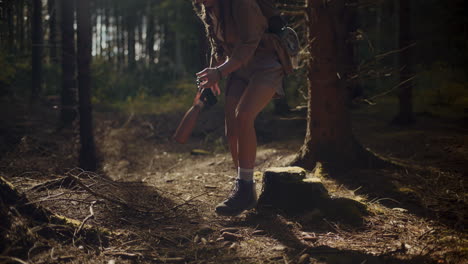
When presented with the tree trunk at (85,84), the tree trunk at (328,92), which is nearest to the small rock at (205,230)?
the tree trunk at (328,92)

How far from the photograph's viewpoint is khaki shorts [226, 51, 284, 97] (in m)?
3.79

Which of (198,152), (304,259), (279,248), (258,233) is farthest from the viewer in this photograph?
(198,152)

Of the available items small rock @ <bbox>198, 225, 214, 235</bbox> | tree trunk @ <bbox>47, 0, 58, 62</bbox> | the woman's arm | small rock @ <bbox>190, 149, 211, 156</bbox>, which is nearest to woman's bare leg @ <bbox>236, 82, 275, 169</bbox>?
the woman's arm

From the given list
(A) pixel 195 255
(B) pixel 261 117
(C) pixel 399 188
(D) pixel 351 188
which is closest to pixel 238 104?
(A) pixel 195 255

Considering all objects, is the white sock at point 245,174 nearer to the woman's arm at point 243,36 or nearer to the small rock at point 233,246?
the small rock at point 233,246

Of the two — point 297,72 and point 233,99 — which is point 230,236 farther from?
point 297,72

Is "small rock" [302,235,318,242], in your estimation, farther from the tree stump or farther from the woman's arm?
the woman's arm

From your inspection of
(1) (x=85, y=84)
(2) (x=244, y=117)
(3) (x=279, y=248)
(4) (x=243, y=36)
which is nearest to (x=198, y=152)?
(1) (x=85, y=84)

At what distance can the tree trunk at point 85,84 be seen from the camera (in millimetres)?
6957

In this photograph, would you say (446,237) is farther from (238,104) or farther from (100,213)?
(100,213)

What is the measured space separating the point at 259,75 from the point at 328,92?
74.7 inches

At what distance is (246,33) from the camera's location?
11.7ft

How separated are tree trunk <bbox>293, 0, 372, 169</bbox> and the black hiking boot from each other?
1851 millimetres

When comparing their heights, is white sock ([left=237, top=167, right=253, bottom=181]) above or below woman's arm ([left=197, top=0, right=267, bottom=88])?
below
